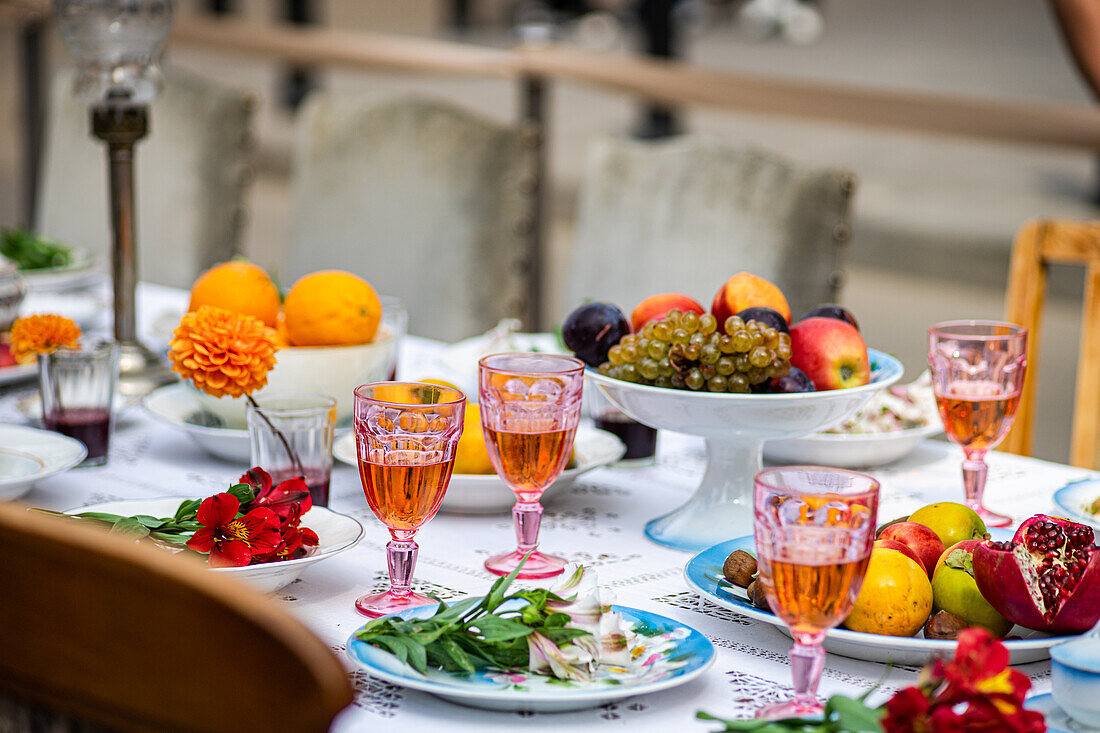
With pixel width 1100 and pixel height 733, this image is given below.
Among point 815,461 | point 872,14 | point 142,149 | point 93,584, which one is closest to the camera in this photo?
point 93,584

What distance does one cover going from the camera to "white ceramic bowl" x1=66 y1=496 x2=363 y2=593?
2.73 ft

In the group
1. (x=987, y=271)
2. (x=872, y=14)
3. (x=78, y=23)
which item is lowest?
(x=987, y=271)

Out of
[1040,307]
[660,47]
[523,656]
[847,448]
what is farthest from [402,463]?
[660,47]

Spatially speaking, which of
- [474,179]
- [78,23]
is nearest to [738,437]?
[78,23]

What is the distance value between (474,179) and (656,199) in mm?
350

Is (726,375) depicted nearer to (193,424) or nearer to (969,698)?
(969,698)

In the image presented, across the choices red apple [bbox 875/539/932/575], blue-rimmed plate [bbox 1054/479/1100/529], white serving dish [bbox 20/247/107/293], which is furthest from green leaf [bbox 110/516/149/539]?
white serving dish [bbox 20/247/107/293]

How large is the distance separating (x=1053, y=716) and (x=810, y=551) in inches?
6.4

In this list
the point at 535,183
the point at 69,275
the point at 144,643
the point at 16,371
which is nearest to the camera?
the point at 144,643

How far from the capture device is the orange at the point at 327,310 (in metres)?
1.21

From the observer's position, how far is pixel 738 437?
38.6 inches

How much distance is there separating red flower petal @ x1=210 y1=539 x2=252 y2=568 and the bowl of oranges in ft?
1.17

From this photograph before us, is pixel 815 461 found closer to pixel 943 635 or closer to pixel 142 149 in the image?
pixel 943 635

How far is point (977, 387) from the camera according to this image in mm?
1034
